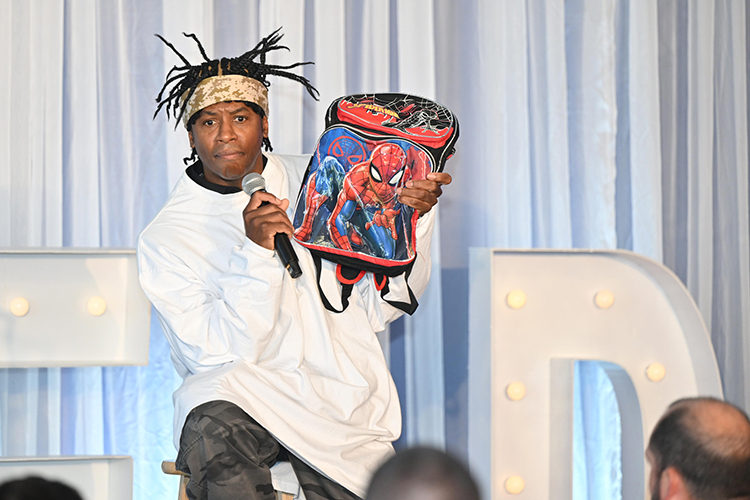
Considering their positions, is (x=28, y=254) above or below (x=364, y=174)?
below

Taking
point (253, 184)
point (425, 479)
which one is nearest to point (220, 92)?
point (253, 184)

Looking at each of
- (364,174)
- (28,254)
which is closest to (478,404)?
(364,174)

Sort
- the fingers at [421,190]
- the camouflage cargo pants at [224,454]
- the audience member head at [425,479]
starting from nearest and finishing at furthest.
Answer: the audience member head at [425,479], the camouflage cargo pants at [224,454], the fingers at [421,190]

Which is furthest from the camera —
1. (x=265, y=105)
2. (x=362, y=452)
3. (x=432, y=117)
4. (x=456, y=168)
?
(x=456, y=168)

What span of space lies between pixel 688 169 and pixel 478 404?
1195mm

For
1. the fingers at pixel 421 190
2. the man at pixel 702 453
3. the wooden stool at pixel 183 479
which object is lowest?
the wooden stool at pixel 183 479

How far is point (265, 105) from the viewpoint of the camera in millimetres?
2016

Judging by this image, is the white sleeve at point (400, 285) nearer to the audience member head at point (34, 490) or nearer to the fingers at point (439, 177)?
the fingers at point (439, 177)

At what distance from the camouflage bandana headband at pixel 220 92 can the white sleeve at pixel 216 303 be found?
1.28 ft

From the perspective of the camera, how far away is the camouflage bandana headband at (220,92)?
1.93 m

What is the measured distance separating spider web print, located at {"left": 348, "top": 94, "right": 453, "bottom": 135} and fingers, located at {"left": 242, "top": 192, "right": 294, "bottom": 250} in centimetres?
37

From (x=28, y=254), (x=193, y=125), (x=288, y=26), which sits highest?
(x=288, y=26)

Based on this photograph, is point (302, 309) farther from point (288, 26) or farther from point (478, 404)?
point (288, 26)

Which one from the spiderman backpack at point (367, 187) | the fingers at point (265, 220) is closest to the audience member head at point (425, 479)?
the fingers at point (265, 220)
